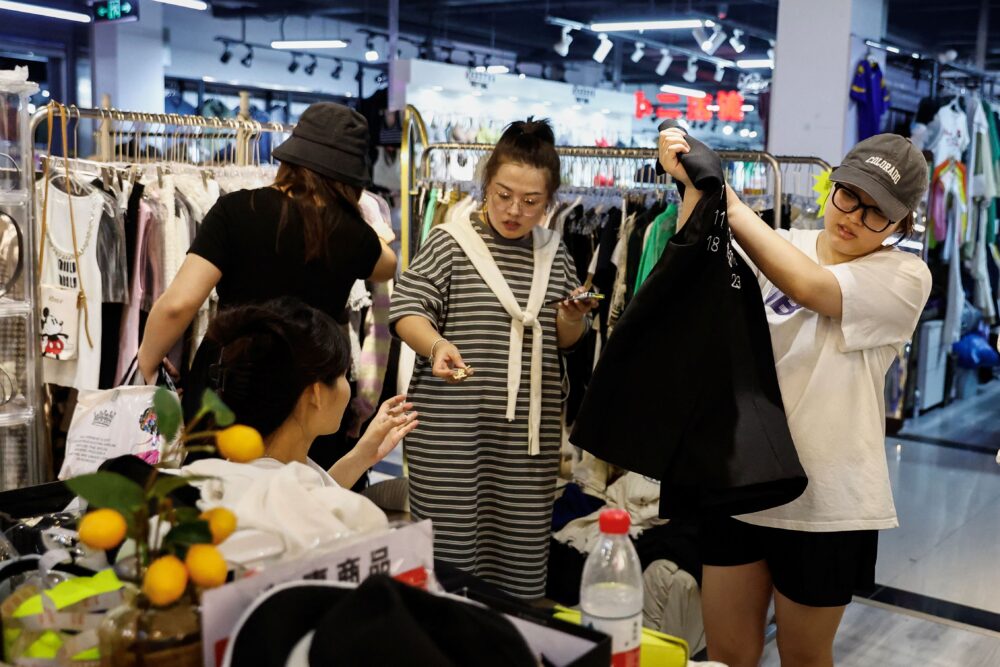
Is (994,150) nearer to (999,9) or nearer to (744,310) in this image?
(744,310)

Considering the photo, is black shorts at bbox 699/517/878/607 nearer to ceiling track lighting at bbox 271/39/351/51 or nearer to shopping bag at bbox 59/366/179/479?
shopping bag at bbox 59/366/179/479

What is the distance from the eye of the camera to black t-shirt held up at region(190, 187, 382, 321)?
2607mm

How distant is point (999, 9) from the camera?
14797 millimetres

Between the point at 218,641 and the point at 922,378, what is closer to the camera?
the point at 218,641

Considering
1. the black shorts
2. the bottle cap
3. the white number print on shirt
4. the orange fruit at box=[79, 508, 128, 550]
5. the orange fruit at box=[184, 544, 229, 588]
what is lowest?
the black shorts

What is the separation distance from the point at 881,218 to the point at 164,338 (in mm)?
1799

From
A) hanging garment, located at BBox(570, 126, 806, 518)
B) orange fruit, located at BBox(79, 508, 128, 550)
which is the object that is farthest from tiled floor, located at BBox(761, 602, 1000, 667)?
orange fruit, located at BBox(79, 508, 128, 550)

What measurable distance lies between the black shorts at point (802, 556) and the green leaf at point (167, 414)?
1.41 meters

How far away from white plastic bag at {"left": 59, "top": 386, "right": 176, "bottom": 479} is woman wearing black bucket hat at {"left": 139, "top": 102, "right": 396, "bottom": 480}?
0.16 m

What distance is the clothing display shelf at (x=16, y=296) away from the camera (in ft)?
9.48

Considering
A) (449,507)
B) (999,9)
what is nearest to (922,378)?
(449,507)

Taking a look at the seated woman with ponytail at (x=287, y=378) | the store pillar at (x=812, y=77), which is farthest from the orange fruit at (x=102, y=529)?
the store pillar at (x=812, y=77)

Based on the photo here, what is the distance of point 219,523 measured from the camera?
3.70 feet

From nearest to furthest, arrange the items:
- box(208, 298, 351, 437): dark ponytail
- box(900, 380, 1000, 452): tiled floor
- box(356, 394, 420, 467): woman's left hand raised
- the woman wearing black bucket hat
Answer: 1. box(208, 298, 351, 437): dark ponytail
2. box(356, 394, 420, 467): woman's left hand raised
3. the woman wearing black bucket hat
4. box(900, 380, 1000, 452): tiled floor
